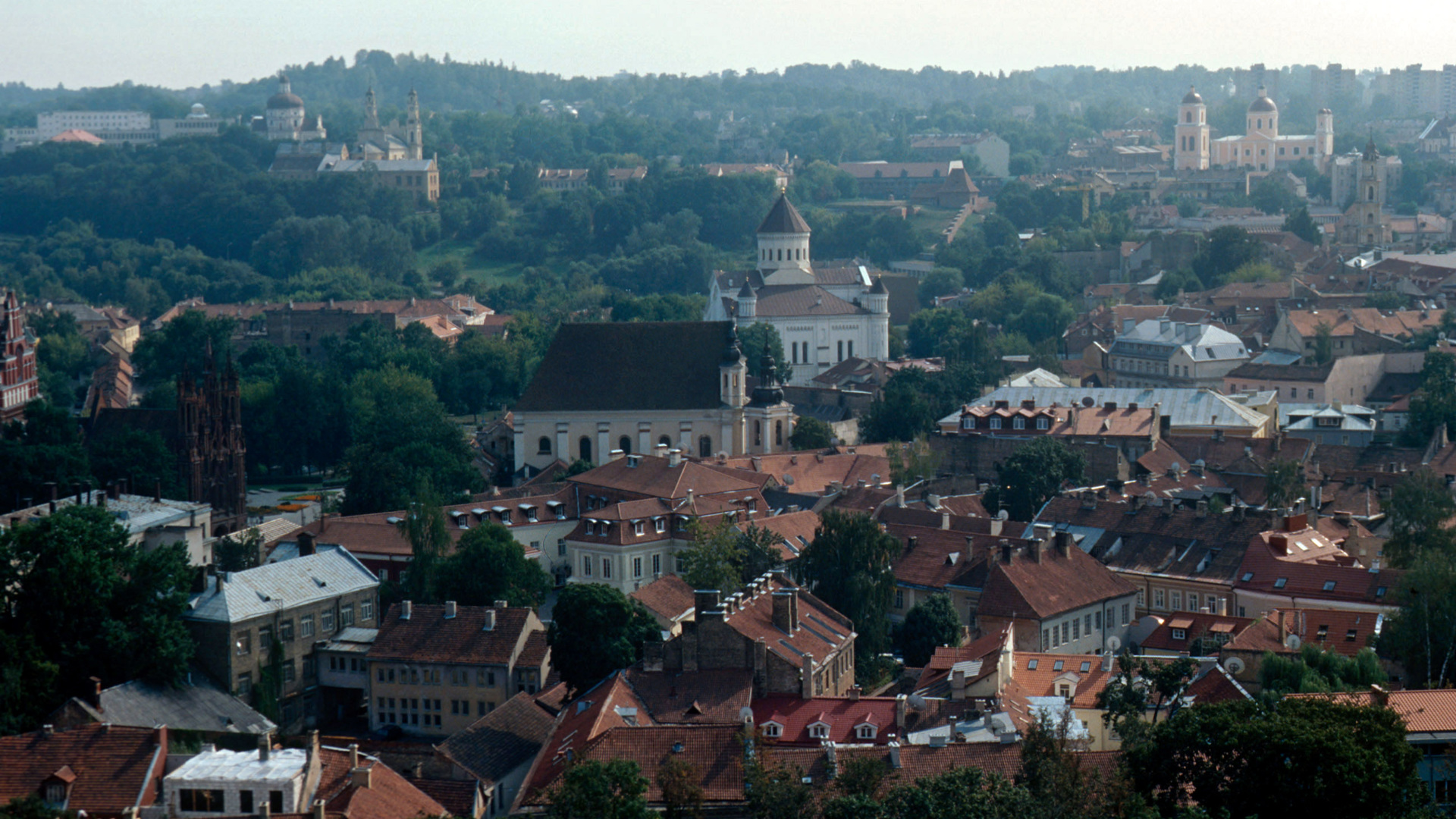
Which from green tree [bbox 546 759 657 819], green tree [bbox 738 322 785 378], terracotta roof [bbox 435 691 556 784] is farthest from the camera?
green tree [bbox 738 322 785 378]

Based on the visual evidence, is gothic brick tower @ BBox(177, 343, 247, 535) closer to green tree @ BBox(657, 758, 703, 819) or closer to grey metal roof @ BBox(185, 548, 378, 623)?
grey metal roof @ BBox(185, 548, 378, 623)

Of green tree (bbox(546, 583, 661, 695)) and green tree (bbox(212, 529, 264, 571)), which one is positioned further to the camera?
green tree (bbox(212, 529, 264, 571))

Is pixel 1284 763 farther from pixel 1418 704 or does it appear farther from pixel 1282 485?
pixel 1282 485

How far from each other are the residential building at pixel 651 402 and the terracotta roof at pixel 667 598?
20.3 metres

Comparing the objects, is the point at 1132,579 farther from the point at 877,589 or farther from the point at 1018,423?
the point at 1018,423

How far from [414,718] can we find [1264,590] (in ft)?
57.3

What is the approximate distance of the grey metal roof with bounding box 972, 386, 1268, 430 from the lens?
65.4 meters

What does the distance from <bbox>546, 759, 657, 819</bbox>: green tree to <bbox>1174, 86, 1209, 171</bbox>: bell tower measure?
14081 cm

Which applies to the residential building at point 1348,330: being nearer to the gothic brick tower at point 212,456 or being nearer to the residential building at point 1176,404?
the residential building at point 1176,404

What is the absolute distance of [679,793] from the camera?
30031 mm

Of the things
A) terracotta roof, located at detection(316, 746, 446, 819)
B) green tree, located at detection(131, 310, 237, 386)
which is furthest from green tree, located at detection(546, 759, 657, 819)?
green tree, located at detection(131, 310, 237, 386)

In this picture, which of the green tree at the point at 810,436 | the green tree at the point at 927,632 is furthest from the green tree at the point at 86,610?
the green tree at the point at 810,436

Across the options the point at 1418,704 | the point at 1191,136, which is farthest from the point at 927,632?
the point at 1191,136

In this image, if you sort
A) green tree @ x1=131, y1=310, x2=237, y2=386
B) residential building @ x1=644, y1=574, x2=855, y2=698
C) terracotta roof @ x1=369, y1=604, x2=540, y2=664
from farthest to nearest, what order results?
1. green tree @ x1=131, y1=310, x2=237, y2=386
2. terracotta roof @ x1=369, y1=604, x2=540, y2=664
3. residential building @ x1=644, y1=574, x2=855, y2=698
